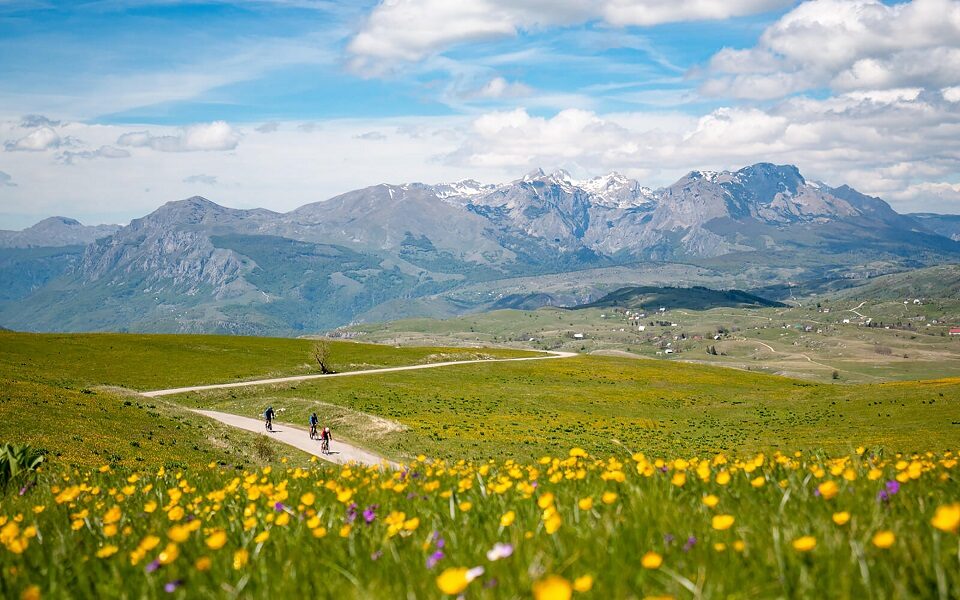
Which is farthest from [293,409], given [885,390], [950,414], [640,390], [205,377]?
[885,390]

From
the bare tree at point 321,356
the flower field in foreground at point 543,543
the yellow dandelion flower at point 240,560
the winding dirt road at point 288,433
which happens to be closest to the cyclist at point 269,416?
Answer: the winding dirt road at point 288,433

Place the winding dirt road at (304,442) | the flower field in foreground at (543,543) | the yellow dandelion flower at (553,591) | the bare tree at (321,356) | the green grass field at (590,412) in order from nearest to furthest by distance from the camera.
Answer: the yellow dandelion flower at (553,591), the flower field in foreground at (543,543), the winding dirt road at (304,442), the green grass field at (590,412), the bare tree at (321,356)

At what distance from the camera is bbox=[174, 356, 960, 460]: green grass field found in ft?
166

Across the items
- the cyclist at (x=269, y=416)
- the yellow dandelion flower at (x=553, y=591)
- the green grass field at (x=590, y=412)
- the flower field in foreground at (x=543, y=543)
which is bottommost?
the green grass field at (x=590, y=412)

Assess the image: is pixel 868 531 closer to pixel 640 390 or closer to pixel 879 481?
pixel 879 481

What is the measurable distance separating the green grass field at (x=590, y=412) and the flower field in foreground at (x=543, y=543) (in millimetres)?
33942

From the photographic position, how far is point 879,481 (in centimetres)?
586

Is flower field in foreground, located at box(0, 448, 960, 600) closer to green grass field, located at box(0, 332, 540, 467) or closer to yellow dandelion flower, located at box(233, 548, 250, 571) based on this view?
yellow dandelion flower, located at box(233, 548, 250, 571)

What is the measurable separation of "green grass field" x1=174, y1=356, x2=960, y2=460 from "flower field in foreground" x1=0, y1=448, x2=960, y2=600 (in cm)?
3394

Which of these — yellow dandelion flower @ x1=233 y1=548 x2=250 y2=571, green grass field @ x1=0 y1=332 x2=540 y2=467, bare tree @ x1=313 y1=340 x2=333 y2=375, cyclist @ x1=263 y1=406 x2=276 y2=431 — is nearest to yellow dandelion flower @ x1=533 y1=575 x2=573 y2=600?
yellow dandelion flower @ x1=233 y1=548 x2=250 y2=571

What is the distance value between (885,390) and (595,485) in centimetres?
9321

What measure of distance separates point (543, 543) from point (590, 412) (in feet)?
232

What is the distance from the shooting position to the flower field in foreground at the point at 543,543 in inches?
129

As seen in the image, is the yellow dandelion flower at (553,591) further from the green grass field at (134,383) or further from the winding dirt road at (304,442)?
the winding dirt road at (304,442)
